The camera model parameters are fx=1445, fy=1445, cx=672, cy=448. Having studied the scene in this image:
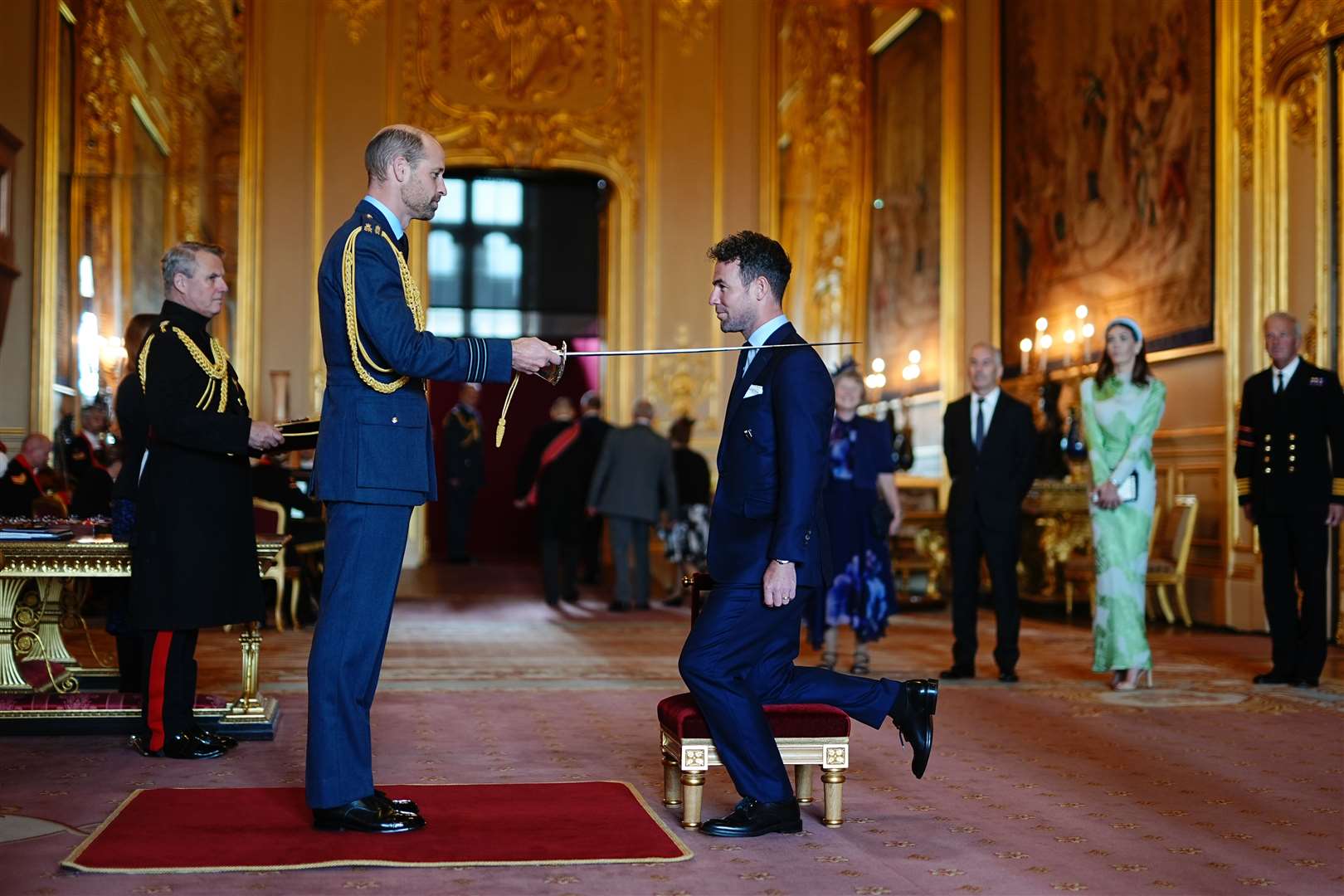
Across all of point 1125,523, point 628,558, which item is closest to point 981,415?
point 1125,523

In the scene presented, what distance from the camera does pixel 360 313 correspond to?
131 inches

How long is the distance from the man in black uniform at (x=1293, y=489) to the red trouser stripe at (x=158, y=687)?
466 cm

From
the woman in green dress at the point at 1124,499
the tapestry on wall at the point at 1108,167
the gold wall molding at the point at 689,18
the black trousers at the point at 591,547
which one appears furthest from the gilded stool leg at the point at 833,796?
the gold wall molding at the point at 689,18

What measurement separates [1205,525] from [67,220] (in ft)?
29.2

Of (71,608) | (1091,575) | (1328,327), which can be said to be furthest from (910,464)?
(71,608)

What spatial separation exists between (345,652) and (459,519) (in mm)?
11137

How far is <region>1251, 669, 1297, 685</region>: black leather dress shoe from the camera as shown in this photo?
641 centimetres

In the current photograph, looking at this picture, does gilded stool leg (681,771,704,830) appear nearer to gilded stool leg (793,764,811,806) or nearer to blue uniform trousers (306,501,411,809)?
gilded stool leg (793,764,811,806)

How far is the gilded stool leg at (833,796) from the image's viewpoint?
3604 millimetres

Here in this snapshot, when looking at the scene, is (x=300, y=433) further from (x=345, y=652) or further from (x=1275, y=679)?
(x=1275, y=679)

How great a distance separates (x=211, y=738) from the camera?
4.52m

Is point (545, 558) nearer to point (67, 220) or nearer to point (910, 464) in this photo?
point (910, 464)

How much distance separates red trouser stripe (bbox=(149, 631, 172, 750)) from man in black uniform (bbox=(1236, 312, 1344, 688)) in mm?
4658

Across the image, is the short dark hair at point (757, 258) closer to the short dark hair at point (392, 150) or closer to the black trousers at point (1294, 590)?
the short dark hair at point (392, 150)
